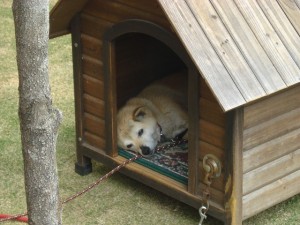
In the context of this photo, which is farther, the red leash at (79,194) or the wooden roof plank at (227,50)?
the red leash at (79,194)

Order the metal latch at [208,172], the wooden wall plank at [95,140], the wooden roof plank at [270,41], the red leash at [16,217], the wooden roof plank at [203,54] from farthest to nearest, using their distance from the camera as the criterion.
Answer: the wooden wall plank at [95,140] → the red leash at [16,217] → the metal latch at [208,172] → the wooden roof plank at [270,41] → the wooden roof plank at [203,54]

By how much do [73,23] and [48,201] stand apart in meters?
2.28

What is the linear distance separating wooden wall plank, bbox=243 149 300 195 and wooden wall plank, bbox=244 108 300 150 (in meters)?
0.18

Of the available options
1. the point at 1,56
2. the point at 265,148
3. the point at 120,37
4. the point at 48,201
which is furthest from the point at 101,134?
the point at 1,56

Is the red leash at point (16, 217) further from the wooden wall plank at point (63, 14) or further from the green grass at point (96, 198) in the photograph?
the wooden wall plank at point (63, 14)

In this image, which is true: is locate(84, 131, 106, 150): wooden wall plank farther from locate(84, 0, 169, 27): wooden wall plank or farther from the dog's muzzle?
locate(84, 0, 169, 27): wooden wall plank

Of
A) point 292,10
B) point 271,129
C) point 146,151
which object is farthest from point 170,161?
point 292,10

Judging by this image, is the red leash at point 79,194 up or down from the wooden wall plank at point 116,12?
down

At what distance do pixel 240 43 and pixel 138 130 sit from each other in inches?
59.4

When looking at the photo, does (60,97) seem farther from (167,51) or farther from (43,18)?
(43,18)

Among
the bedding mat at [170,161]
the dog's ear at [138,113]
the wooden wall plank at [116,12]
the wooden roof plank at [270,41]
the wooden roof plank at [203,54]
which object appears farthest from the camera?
the dog's ear at [138,113]

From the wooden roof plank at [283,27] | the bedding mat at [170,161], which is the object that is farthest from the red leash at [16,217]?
the wooden roof plank at [283,27]

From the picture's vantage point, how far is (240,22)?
480cm

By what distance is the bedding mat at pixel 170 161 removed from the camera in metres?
5.45
